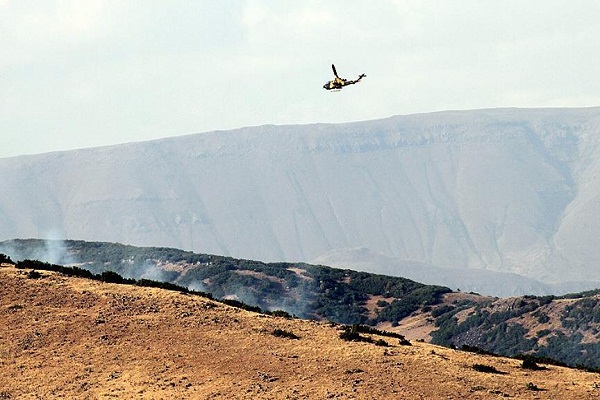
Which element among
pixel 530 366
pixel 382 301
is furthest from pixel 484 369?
pixel 382 301

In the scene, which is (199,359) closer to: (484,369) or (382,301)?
(484,369)

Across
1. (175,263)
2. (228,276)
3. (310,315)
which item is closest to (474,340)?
(310,315)

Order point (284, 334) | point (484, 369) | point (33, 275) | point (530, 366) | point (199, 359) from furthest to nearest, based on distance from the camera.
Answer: point (33, 275) → point (530, 366) → point (284, 334) → point (484, 369) → point (199, 359)

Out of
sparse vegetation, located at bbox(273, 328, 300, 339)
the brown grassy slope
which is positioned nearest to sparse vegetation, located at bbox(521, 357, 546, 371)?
the brown grassy slope

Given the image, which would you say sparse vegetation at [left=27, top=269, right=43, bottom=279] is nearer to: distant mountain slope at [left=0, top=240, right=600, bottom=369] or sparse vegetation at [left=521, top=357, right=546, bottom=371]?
sparse vegetation at [left=521, top=357, right=546, bottom=371]

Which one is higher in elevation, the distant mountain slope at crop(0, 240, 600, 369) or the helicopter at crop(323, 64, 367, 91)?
the helicopter at crop(323, 64, 367, 91)

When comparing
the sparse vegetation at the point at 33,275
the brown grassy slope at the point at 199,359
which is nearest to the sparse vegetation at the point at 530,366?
the brown grassy slope at the point at 199,359

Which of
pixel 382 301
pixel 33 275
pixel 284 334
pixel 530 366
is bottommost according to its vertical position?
pixel 382 301
